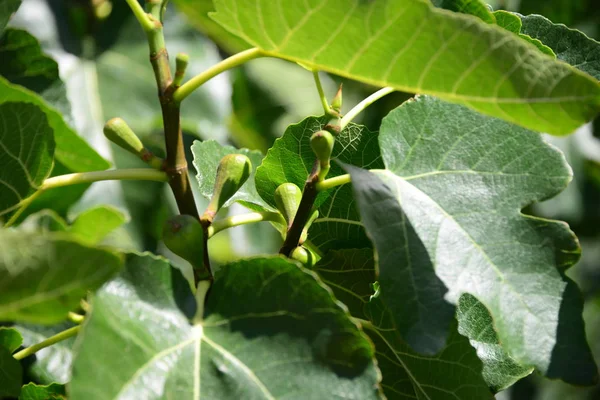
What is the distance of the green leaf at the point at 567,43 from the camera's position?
0.91 metres

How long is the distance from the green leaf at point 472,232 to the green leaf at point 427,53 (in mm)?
100

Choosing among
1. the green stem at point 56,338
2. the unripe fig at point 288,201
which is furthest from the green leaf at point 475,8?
the green stem at point 56,338

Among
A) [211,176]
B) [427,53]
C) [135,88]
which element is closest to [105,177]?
[211,176]

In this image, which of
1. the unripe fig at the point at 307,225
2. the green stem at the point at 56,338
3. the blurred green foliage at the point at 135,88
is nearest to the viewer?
the green stem at the point at 56,338

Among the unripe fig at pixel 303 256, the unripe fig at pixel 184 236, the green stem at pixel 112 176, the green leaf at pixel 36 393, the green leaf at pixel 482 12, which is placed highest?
the green leaf at pixel 482 12

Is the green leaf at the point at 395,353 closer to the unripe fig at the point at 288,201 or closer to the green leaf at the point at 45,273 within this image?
the unripe fig at the point at 288,201

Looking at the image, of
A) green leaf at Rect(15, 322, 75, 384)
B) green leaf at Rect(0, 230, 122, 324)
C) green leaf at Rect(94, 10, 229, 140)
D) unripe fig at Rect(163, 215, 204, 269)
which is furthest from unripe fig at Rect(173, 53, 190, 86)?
green leaf at Rect(94, 10, 229, 140)

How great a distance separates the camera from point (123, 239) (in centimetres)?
80

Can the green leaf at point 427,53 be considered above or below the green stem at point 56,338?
above

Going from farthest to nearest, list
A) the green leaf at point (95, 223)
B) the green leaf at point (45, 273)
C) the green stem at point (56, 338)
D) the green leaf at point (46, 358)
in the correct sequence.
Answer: the green leaf at point (46, 358)
the green stem at point (56, 338)
the green leaf at point (95, 223)
the green leaf at point (45, 273)

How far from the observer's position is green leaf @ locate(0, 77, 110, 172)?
80 cm

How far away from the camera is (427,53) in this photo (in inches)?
25.7

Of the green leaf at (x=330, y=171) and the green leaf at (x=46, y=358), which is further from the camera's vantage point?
the green leaf at (x=46, y=358)

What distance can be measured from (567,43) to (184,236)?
51 cm
